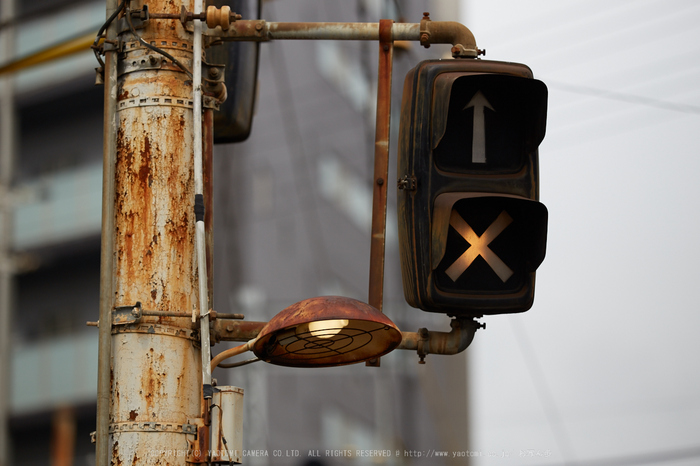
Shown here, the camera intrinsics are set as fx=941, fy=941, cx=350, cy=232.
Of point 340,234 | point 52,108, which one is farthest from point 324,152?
point 52,108

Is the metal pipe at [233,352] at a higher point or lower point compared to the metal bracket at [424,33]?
lower

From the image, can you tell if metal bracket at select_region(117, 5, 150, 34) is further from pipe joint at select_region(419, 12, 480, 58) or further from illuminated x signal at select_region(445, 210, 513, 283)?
illuminated x signal at select_region(445, 210, 513, 283)

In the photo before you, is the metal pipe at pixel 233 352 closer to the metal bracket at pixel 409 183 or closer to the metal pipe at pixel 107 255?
the metal pipe at pixel 107 255

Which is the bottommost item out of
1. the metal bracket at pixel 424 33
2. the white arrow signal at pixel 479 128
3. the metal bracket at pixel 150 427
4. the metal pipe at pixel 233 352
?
the metal bracket at pixel 150 427

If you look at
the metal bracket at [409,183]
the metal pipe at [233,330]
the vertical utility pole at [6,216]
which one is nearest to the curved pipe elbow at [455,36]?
the metal bracket at [409,183]

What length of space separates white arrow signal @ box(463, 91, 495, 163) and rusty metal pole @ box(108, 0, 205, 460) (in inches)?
47.4

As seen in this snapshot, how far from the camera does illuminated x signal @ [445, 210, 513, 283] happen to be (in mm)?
3887

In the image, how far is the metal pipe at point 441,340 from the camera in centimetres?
407

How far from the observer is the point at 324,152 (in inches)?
1190

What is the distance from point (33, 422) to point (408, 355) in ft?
35.7

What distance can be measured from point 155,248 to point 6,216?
69.6 ft

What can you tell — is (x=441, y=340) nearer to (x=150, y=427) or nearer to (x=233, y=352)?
(x=233, y=352)

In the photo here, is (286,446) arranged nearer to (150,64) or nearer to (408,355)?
(408,355)

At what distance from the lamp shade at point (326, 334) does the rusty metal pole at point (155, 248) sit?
437mm
